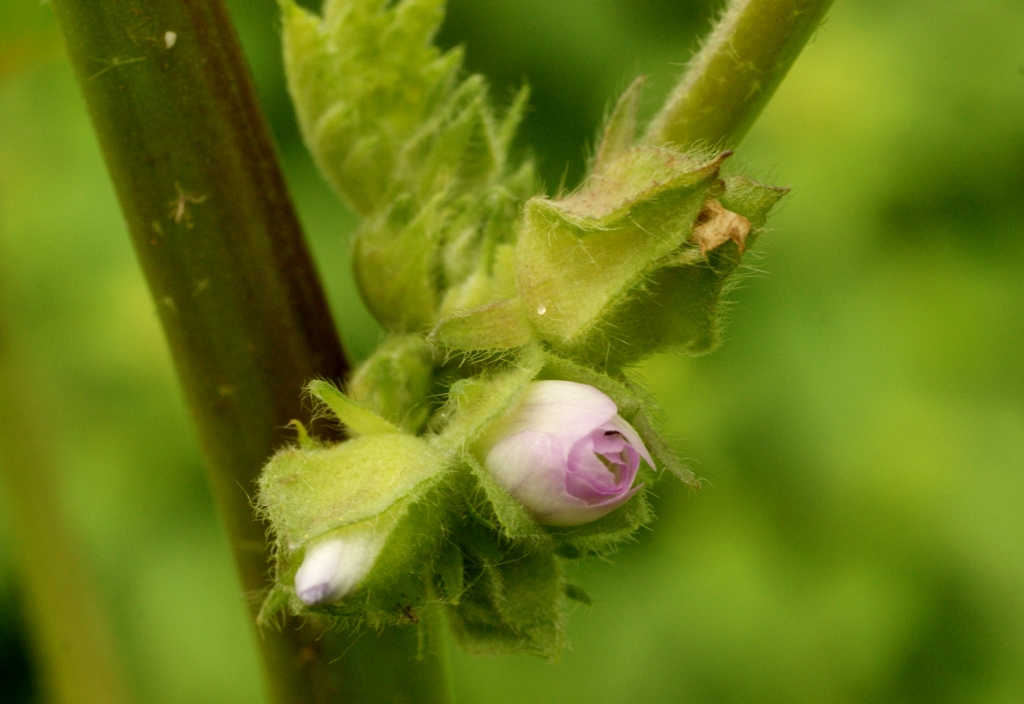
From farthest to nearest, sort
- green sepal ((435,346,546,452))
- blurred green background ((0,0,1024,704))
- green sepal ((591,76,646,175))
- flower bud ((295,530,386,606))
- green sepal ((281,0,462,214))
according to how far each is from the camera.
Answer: blurred green background ((0,0,1024,704)) → green sepal ((281,0,462,214)) → green sepal ((591,76,646,175)) → green sepal ((435,346,546,452)) → flower bud ((295,530,386,606))

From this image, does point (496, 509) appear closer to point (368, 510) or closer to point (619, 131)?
point (368, 510)

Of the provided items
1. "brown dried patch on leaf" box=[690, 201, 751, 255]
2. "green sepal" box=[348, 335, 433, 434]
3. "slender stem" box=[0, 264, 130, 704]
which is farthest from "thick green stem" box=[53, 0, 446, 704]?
"slender stem" box=[0, 264, 130, 704]

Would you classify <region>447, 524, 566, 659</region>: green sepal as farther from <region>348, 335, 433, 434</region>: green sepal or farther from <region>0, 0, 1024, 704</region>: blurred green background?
<region>0, 0, 1024, 704</region>: blurred green background

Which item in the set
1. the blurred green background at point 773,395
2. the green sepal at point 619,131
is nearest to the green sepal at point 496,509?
the green sepal at point 619,131

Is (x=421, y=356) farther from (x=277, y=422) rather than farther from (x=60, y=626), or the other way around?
(x=60, y=626)

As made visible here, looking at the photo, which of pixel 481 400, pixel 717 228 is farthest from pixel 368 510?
pixel 717 228

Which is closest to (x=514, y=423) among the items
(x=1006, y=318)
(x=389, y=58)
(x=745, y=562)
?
(x=389, y=58)
